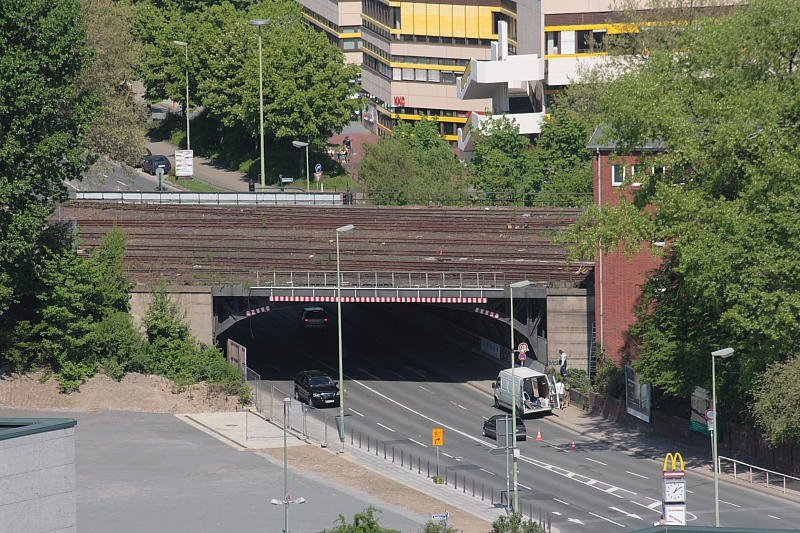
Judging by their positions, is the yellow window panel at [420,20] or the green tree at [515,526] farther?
the yellow window panel at [420,20]

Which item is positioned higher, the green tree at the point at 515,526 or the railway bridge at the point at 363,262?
the railway bridge at the point at 363,262

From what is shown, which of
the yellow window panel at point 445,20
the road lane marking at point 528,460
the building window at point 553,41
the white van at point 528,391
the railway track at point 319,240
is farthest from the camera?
the yellow window panel at point 445,20

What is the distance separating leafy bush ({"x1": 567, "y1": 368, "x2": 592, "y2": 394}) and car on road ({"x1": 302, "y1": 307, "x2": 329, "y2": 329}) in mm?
20309

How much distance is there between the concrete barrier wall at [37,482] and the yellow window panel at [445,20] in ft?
346

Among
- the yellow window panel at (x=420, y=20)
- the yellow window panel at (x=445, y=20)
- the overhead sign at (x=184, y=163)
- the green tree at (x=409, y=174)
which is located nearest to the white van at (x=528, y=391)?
the green tree at (x=409, y=174)

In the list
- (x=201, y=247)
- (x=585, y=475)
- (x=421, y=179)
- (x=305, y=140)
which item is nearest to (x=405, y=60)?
(x=305, y=140)

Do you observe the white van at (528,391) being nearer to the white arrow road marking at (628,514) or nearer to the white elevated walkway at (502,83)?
the white arrow road marking at (628,514)

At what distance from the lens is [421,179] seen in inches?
4400

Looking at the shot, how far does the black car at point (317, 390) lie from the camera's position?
83438 millimetres

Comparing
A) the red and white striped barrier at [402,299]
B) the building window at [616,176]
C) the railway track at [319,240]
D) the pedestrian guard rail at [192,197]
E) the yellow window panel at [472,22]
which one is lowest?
the red and white striped barrier at [402,299]

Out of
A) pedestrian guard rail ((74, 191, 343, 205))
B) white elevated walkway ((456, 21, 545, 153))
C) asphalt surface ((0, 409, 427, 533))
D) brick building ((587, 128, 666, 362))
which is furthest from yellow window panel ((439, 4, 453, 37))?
asphalt surface ((0, 409, 427, 533))

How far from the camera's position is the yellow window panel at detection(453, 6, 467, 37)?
140125 mm

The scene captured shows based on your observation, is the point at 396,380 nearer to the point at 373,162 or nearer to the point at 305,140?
the point at 373,162

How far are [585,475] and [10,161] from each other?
3226cm
